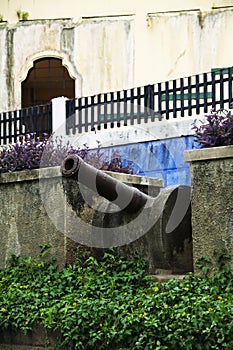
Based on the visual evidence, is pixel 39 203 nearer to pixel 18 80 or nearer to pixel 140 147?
pixel 140 147

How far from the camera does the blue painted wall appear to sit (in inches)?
452

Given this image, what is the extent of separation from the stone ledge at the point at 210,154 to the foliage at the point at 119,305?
0.94 metres

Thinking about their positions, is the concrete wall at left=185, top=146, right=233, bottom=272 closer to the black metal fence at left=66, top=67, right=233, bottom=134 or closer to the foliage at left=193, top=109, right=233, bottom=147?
the foliage at left=193, top=109, right=233, bottom=147

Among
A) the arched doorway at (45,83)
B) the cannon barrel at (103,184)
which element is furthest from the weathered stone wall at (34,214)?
the arched doorway at (45,83)

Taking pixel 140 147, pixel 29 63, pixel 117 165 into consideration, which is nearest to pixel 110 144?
pixel 140 147

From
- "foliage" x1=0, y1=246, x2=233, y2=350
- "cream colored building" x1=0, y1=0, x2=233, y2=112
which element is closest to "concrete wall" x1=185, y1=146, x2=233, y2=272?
"foliage" x1=0, y1=246, x2=233, y2=350

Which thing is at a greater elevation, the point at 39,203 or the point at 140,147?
the point at 140,147

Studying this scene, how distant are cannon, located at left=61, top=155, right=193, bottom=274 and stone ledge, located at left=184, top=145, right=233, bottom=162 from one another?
26.0 inches

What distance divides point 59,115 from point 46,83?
805 cm

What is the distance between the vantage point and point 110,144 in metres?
12.3

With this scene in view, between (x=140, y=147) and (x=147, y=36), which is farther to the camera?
(x=147, y=36)

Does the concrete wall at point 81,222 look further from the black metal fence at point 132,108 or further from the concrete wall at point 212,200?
the black metal fence at point 132,108

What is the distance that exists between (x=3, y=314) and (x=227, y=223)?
2.35 metres

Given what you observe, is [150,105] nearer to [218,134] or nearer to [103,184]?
[103,184]
